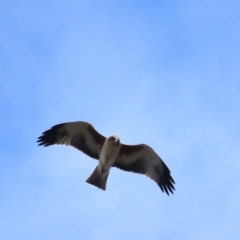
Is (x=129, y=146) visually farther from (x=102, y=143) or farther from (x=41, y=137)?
(x=41, y=137)

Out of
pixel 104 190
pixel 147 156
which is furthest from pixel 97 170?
pixel 147 156

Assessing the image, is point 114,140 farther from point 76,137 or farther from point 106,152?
point 76,137

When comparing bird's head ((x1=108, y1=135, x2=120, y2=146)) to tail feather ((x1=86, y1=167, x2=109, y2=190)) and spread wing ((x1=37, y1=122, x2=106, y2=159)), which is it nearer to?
spread wing ((x1=37, y1=122, x2=106, y2=159))

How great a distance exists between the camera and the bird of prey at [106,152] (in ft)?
48.7

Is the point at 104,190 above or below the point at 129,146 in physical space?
below

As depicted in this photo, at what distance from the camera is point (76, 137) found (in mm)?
15320

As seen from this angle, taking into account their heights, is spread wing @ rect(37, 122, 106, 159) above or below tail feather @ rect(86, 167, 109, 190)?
above

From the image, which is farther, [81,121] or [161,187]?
[161,187]

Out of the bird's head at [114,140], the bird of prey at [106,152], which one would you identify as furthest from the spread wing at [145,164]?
the bird's head at [114,140]

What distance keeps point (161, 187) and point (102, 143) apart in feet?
7.49

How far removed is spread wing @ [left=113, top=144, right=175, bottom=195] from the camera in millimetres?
15133

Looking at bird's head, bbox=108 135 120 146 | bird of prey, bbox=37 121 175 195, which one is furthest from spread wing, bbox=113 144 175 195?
bird's head, bbox=108 135 120 146

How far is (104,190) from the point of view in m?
14.8

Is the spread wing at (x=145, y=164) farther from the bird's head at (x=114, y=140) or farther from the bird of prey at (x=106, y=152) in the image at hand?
the bird's head at (x=114, y=140)
